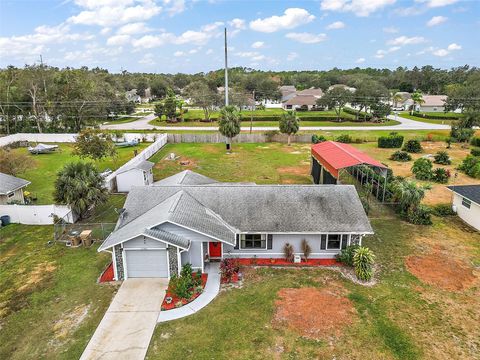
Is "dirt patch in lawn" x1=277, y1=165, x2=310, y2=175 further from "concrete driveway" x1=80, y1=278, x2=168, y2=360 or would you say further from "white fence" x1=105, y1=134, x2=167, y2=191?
"concrete driveway" x1=80, y1=278, x2=168, y2=360

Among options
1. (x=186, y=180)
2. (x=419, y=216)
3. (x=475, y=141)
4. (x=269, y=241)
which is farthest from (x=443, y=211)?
(x=475, y=141)

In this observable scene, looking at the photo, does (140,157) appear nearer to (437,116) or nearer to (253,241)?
(253,241)

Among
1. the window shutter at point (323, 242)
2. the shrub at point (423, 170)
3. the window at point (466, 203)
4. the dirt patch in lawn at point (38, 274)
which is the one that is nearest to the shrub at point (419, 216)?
the window at point (466, 203)

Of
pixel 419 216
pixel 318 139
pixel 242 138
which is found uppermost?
pixel 318 139

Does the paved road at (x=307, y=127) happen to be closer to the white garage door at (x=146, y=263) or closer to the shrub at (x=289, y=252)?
the shrub at (x=289, y=252)

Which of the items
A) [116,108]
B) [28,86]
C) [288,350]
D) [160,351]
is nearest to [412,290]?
[288,350]

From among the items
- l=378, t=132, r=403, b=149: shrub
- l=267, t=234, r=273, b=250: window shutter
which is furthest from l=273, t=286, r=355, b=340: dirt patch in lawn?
l=378, t=132, r=403, b=149: shrub
